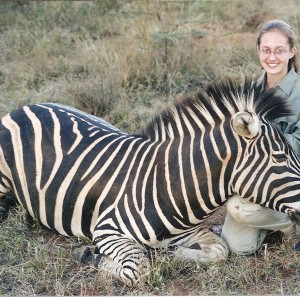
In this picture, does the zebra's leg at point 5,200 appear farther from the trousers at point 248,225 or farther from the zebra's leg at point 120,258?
the trousers at point 248,225

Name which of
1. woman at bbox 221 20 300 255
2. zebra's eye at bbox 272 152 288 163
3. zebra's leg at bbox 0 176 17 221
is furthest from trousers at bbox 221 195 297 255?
zebra's leg at bbox 0 176 17 221

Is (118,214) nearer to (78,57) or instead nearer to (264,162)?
(264,162)

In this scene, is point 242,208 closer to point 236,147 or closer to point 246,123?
point 236,147

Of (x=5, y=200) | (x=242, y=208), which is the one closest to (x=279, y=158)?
(x=242, y=208)

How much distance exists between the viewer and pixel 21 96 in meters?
6.34

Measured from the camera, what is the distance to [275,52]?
Answer: 382 centimetres

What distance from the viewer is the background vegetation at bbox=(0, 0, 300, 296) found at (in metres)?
3.30

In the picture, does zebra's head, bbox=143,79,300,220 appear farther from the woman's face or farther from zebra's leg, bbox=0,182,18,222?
zebra's leg, bbox=0,182,18,222

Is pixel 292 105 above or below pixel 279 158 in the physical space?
above

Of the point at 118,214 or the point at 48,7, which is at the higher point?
the point at 48,7

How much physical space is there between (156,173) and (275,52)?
1.22 meters

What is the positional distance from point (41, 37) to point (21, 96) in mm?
2378

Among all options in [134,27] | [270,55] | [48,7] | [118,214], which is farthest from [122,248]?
[48,7]

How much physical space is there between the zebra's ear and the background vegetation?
845mm
